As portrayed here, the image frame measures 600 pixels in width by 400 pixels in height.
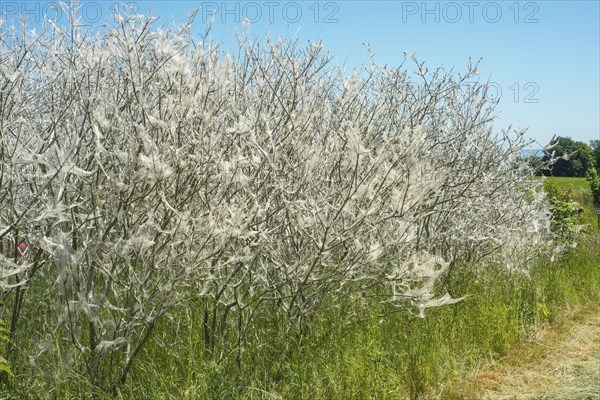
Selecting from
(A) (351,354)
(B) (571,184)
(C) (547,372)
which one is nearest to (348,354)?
(A) (351,354)

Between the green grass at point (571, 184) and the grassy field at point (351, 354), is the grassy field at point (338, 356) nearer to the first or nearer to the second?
the grassy field at point (351, 354)

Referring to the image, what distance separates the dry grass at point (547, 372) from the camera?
15.9 ft

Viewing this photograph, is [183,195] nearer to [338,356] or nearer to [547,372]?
[338,356]

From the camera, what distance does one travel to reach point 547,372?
540 centimetres

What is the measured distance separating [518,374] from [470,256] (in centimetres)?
245

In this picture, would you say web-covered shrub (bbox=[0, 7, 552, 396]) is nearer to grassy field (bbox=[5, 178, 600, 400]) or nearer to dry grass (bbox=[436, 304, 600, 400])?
grassy field (bbox=[5, 178, 600, 400])

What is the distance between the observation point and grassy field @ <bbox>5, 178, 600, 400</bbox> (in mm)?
3877

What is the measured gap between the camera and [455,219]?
21.4 ft

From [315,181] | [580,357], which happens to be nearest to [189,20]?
[315,181]

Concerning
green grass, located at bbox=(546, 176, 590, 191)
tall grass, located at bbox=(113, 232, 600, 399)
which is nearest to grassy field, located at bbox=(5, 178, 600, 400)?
tall grass, located at bbox=(113, 232, 600, 399)

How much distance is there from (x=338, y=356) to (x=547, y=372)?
2194 mm

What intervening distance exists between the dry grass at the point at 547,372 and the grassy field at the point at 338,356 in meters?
0.09

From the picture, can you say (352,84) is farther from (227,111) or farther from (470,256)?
(470,256)

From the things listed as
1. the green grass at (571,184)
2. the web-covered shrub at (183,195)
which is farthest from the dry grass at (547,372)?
the green grass at (571,184)
